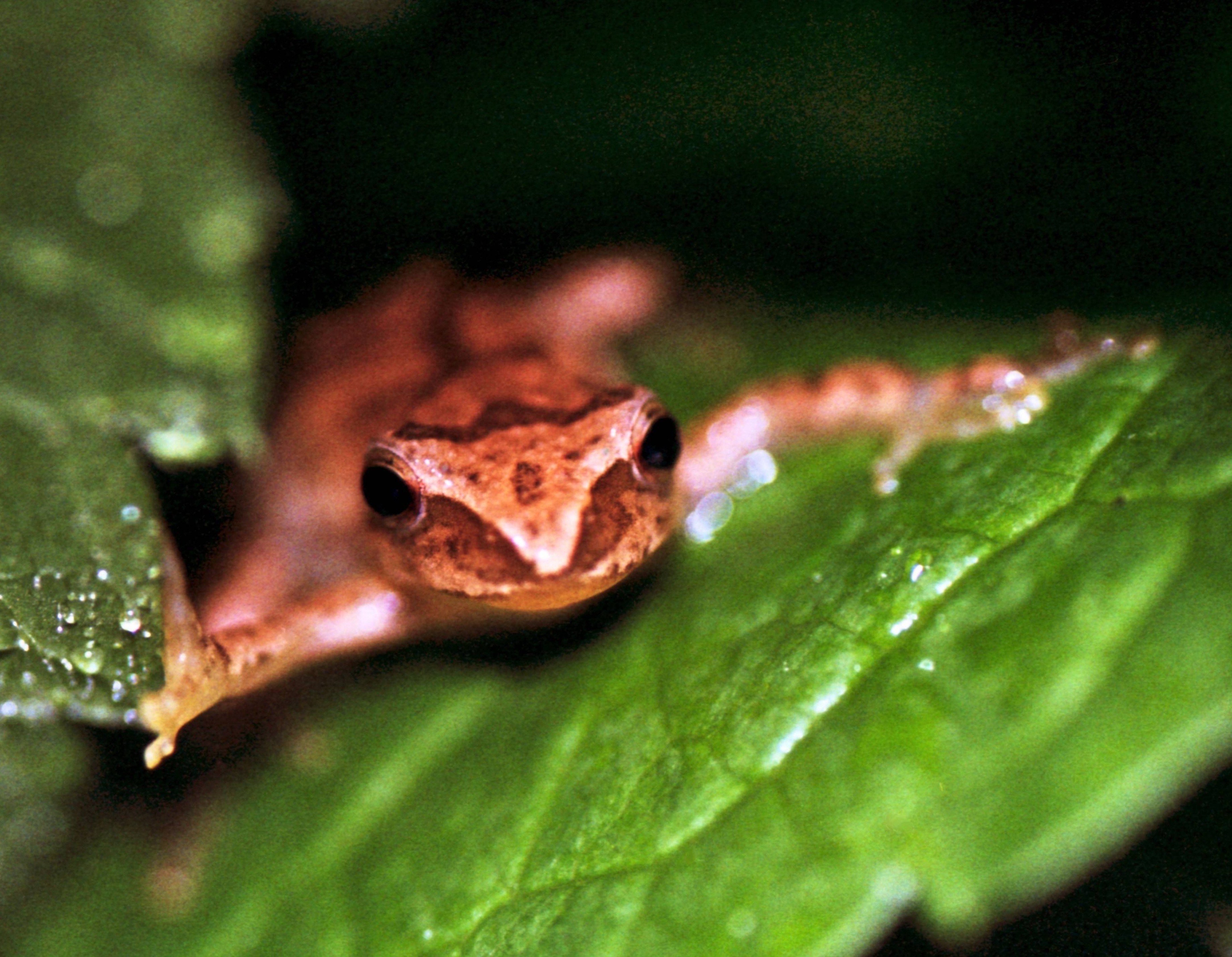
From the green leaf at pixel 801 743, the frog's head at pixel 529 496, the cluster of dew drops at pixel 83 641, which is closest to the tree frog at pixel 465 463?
the frog's head at pixel 529 496

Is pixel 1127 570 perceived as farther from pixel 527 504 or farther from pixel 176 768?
pixel 176 768

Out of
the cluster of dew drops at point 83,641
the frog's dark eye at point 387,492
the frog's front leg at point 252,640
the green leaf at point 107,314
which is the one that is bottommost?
the frog's front leg at point 252,640

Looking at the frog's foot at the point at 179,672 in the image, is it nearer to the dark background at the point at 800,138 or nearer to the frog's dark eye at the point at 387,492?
the frog's dark eye at the point at 387,492

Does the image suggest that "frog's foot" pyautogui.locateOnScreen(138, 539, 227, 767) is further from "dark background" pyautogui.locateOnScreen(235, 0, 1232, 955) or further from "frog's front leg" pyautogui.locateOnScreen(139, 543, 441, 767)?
"dark background" pyautogui.locateOnScreen(235, 0, 1232, 955)

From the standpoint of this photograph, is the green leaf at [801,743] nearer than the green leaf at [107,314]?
Yes

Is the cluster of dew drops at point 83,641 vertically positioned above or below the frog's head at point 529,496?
above

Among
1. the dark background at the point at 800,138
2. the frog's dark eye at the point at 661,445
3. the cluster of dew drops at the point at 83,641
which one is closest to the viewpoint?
the cluster of dew drops at the point at 83,641

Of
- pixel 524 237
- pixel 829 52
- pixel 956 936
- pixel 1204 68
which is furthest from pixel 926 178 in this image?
pixel 956 936
